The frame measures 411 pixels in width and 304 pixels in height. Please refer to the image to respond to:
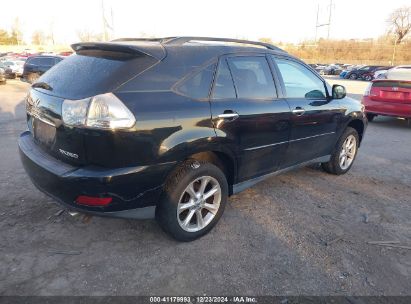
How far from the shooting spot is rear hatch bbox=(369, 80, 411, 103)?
8414mm

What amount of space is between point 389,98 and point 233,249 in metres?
7.49

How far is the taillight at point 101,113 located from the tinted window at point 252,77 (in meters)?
1.24

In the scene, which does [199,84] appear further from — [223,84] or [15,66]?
[15,66]

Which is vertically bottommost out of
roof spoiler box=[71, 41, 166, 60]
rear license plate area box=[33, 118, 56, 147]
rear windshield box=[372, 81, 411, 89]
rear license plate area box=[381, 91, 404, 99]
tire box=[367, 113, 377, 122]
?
tire box=[367, 113, 377, 122]

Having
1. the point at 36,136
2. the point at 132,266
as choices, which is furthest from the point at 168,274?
the point at 36,136

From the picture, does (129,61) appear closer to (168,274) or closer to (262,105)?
(262,105)

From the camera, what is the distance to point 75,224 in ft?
11.1

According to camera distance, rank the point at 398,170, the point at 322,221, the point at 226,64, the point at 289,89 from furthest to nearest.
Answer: the point at 398,170
the point at 289,89
the point at 322,221
the point at 226,64

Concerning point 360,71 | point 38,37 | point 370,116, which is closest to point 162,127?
point 370,116

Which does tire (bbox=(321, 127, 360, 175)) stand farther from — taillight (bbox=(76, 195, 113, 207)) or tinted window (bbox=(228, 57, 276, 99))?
taillight (bbox=(76, 195, 113, 207))

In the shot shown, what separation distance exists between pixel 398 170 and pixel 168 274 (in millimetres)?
4325

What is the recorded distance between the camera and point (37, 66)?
18156mm

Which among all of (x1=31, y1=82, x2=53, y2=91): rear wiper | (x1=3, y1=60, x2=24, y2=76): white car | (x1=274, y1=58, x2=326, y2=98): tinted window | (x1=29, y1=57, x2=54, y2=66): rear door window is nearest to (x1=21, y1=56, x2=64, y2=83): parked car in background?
(x1=29, y1=57, x2=54, y2=66): rear door window

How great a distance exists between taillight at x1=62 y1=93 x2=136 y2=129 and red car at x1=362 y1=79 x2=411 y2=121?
8014 mm
